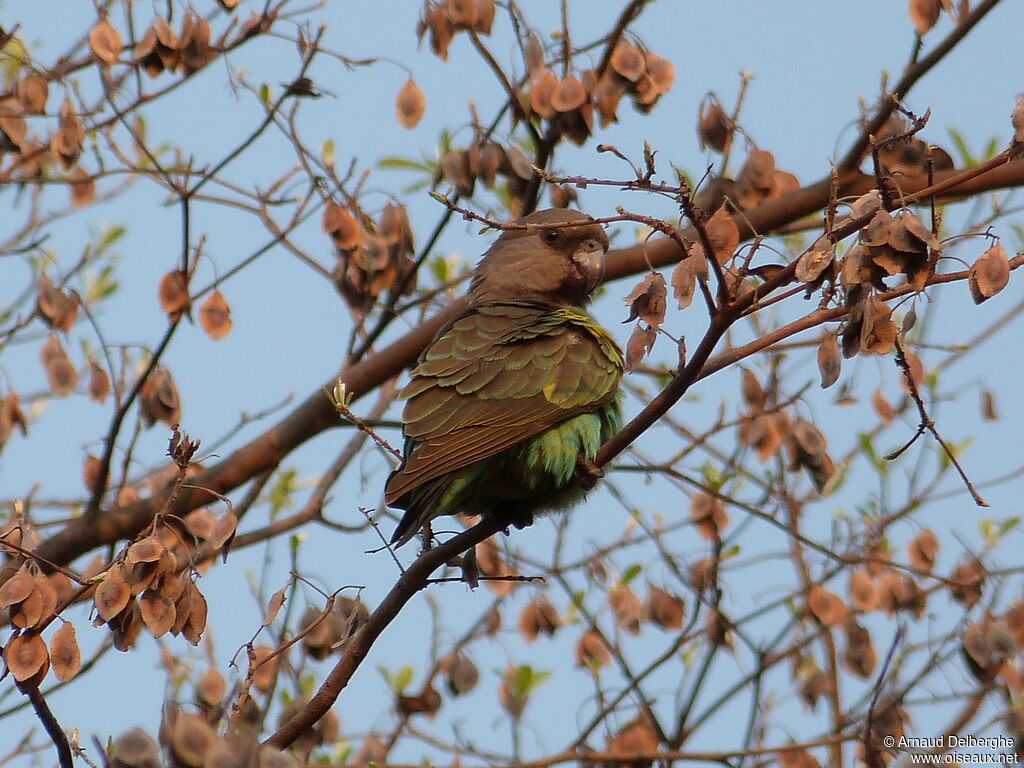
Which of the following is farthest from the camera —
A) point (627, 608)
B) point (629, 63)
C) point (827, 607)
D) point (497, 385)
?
point (627, 608)

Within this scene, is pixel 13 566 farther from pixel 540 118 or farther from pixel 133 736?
pixel 540 118

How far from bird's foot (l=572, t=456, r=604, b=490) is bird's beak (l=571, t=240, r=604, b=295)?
1.32m

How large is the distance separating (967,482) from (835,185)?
852mm

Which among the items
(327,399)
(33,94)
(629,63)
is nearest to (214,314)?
(327,399)

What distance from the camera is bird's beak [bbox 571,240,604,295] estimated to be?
551 cm

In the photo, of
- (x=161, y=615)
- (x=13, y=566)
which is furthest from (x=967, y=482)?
(x=13, y=566)

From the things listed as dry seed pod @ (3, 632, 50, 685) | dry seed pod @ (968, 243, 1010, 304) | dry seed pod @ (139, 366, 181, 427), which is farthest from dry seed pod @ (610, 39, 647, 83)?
dry seed pod @ (3, 632, 50, 685)

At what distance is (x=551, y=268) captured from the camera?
564 cm

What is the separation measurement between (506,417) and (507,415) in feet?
0.05

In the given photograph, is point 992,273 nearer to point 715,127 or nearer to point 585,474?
point 585,474

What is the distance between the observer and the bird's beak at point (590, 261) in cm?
551

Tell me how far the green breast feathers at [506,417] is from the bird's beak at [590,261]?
0.63m

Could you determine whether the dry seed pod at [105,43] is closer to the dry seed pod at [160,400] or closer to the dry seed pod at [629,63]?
the dry seed pod at [160,400]

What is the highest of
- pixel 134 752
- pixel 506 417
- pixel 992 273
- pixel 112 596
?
pixel 506 417
